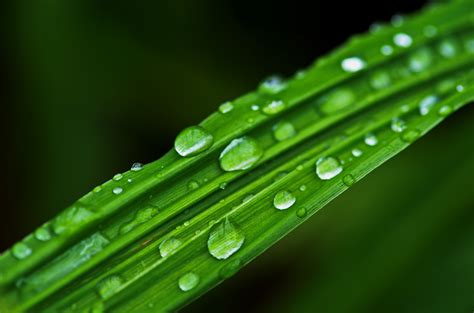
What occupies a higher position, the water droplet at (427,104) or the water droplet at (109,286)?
the water droplet at (427,104)

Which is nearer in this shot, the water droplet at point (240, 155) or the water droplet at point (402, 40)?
the water droplet at point (240, 155)

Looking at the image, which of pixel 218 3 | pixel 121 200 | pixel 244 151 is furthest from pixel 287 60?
pixel 121 200

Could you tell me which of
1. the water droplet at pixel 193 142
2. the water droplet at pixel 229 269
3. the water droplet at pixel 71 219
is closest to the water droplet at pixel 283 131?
the water droplet at pixel 193 142

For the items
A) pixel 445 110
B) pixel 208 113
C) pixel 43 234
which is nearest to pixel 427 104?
pixel 445 110

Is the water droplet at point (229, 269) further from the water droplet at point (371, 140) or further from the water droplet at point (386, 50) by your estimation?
the water droplet at point (386, 50)

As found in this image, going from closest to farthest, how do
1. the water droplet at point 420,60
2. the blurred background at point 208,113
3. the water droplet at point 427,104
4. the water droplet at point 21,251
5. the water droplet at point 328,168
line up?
1. the water droplet at point 21,251
2. the water droplet at point 328,168
3. the water droplet at point 427,104
4. the water droplet at point 420,60
5. the blurred background at point 208,113

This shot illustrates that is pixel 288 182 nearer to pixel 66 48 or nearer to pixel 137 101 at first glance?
pixel 137 101
